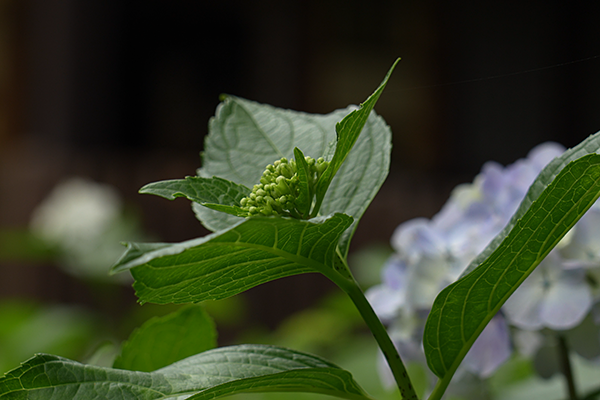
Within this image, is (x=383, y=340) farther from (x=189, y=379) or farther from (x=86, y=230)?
(x=86, y=230)

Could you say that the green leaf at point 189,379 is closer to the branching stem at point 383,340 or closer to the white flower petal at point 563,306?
the branching stem at point 383,340

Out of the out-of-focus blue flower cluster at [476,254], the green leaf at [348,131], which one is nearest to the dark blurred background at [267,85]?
the out-of-focus blue flower cluster at [476,254]

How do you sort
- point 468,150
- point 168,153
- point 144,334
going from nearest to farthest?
point 144,334
point 468,150
point 168,153

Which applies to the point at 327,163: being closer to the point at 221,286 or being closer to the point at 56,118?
the point at 221,286

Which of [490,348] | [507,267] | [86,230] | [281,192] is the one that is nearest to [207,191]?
[281,192]

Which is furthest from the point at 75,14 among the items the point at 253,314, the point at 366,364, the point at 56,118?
the point at 366,364

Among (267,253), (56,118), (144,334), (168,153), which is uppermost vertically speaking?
(267,253)

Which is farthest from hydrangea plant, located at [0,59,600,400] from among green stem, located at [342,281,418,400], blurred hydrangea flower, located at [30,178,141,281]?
blurred hydrangea flower, located at [30,178,141,281]
